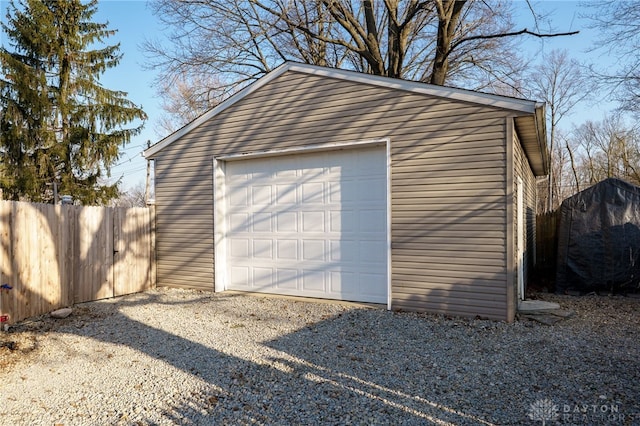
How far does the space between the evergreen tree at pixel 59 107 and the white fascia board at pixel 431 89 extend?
28.6 feet

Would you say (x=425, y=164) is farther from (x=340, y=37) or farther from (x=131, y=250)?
(x=340, y=37)

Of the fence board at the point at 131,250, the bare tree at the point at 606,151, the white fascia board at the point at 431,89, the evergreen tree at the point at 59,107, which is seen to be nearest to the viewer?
the white fascia board at the point at 431,89

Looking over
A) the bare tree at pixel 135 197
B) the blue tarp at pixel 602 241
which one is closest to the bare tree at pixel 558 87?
the blue tarp at pixel 602 241

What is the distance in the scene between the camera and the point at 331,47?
46.9 ft

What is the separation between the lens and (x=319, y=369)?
3.72m

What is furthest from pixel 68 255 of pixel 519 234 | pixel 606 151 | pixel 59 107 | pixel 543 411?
pixel 606 151

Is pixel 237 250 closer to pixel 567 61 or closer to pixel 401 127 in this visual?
pixel 401 127

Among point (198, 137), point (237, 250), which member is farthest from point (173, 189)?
point (237, 250)

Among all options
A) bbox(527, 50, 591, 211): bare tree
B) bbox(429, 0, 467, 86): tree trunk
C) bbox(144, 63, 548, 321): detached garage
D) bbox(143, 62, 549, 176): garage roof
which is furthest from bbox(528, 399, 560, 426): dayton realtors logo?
bbox(527, 50, 591, 211): bare tree

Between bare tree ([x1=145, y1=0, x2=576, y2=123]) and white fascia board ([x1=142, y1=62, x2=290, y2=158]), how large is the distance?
426cm

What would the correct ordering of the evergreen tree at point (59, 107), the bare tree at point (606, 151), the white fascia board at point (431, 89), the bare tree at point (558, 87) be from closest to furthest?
the white fascia board at point (431, 89), the evergreen tree at point (59, 107), the bare tree at point (606, 151), the bare tree at point (558, 87)

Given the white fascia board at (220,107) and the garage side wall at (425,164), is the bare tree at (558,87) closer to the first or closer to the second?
the garage side wall at (425,164)

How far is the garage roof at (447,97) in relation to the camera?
509 cm

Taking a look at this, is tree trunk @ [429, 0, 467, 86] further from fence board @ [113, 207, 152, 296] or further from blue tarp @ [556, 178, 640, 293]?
fence board @ [113, 207, 152, 296]
